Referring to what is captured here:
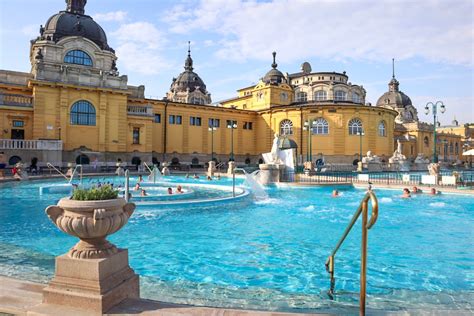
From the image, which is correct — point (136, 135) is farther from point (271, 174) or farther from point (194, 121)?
point (271, 174)

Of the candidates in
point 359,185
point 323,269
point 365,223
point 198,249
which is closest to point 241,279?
point 323,269

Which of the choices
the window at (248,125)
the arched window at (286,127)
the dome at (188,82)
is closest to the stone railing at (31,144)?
the window at (248,125)

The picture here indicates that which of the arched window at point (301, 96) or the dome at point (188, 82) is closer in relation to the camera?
the arched window at point (301, 96)

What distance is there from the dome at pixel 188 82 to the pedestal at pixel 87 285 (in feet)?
208

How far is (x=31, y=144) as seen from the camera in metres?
32.3

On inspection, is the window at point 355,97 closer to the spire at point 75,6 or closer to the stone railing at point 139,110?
the stone railing at point 139,110

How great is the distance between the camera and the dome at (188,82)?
67438mm

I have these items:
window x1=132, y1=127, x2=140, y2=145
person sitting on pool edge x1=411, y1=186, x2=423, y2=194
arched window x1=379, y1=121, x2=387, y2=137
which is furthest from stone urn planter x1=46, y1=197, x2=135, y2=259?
arched window x1=379, y1=121, x2=387, y2=137

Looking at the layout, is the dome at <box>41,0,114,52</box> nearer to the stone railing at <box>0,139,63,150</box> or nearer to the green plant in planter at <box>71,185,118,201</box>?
the stone railing at <box>0,139,63,150</box>

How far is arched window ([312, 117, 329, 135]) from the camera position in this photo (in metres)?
49.7

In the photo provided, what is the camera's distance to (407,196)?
19.0 metres

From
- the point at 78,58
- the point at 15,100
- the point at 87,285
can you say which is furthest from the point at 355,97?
the point at 87,285

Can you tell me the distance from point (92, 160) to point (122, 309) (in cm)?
3525

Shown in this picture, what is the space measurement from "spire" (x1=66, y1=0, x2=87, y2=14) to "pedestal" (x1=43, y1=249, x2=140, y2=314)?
155 ft
